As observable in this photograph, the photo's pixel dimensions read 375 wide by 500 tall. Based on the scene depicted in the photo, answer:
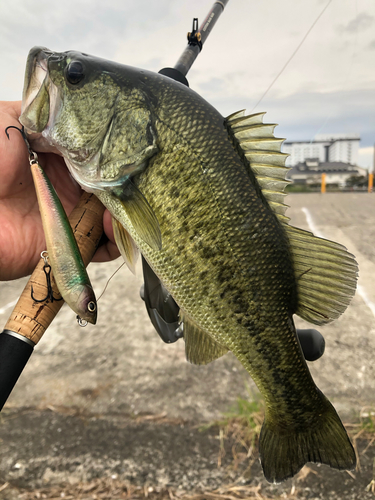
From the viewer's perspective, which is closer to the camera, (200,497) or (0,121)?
(0,121)

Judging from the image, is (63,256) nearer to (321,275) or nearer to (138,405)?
A: (321,275)

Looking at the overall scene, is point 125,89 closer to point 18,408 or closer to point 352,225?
point 18,408

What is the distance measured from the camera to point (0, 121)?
157cm

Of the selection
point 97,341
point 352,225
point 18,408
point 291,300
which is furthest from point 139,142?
point 352,225

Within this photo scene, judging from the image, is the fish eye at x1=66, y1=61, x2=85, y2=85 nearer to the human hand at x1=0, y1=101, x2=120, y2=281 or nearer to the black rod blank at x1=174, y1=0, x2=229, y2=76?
the human hand at x1=0, y1=101, x2=120, y2=281

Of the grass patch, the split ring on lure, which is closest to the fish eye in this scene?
the split ring on lure

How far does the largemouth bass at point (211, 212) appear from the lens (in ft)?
4.11

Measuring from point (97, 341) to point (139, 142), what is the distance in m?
4.13

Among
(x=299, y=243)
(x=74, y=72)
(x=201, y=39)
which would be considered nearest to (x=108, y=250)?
(x=74, y=72)

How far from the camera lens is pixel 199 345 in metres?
1.40

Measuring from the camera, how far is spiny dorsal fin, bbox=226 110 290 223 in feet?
4.26

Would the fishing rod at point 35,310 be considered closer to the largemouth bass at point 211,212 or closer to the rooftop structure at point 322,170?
the largemouth bass at point 211,212

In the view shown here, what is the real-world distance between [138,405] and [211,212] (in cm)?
310

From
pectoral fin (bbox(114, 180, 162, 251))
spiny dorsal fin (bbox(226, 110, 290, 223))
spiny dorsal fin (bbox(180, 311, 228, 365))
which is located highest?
spiny dorsal fin (bbox(226, 110, 290, 223))
